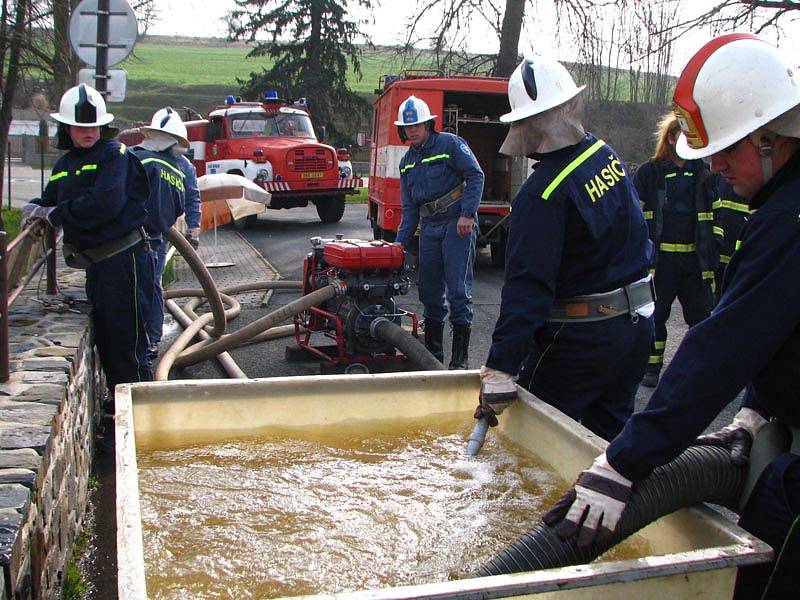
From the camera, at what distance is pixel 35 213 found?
506 cm

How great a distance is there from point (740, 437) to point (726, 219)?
12.1 feet

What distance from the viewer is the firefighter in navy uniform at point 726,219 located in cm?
553

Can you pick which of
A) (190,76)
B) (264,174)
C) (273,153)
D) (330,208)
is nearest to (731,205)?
(264,174)

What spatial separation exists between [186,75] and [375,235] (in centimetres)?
4421

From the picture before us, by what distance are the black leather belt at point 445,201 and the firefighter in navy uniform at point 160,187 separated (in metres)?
1.97

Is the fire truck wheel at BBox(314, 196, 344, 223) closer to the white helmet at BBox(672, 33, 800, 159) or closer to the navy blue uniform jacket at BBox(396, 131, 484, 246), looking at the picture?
the navy blue uniform jacket at BBox(396, 131, 484, 246)

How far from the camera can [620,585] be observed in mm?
1951

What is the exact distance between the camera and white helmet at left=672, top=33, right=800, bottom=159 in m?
1.97

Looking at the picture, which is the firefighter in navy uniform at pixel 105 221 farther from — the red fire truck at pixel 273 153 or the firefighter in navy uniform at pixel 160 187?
the red fire truck at pixel 273 153

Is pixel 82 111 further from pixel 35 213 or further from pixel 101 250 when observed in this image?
pixel 101 250

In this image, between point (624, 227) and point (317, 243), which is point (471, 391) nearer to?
point (624, 227)

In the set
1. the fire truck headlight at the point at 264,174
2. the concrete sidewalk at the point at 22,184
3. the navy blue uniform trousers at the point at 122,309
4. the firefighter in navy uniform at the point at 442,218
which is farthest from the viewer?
the concrete sidewalk at the point at 22,184

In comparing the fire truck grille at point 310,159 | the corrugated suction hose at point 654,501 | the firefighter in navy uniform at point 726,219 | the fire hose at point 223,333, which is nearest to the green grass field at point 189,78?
the fire truck grille at point 310,159

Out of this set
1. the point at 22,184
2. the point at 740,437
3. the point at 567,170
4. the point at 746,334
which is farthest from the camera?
the point at 22,184
